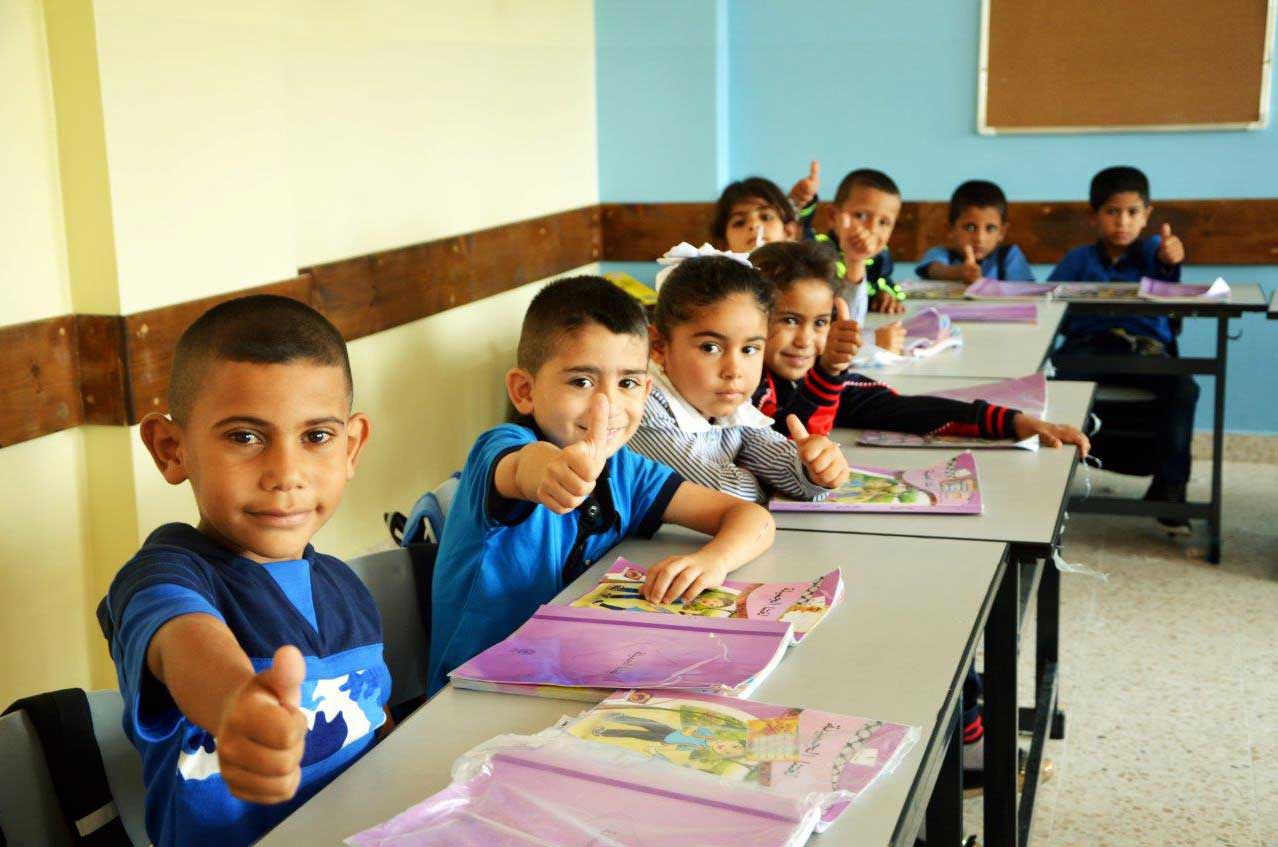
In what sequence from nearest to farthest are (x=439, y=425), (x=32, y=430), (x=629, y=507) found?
(x=629, y=507) < (x=32, y=430) < (x=439, y=425)

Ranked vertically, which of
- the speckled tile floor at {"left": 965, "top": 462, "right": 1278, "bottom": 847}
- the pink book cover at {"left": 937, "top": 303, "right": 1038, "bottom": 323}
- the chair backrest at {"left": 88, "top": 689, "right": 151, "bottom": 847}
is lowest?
the speckled tile floor at {"left": 965, "top": 462, "right": 1278, "bottom": 847}

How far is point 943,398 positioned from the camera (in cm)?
260

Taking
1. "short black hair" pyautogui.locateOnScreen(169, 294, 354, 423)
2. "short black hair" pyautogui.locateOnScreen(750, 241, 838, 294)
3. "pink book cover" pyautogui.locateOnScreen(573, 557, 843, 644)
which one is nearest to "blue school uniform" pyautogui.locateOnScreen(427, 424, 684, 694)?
"pink book cover" pyautogui.locateOnScreen(573, 557, 843, 644)

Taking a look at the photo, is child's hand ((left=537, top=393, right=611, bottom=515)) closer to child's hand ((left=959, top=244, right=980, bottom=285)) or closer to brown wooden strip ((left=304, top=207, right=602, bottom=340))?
brown wooden strip ((left=304, top=207, right=602, bottom=340))

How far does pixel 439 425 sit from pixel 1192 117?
10.00 feet

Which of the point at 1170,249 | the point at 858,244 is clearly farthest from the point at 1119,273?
the point at 858,244

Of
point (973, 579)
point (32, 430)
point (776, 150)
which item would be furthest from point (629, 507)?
point (776, 150)

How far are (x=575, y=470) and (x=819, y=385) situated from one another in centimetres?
112

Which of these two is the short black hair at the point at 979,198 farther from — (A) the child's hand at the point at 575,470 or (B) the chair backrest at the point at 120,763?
(B) the chair backrest at the point at 120,763

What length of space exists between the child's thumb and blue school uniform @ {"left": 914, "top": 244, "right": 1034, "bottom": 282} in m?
4.21

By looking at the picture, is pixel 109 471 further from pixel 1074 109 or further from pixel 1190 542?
A: pixel 1074 109

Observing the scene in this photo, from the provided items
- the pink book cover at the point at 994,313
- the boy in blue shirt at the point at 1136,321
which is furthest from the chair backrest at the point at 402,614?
the boy in blue shirt at the point at 1136,321

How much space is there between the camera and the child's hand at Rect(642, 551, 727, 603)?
1588 mm

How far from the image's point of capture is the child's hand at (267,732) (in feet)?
2.81
